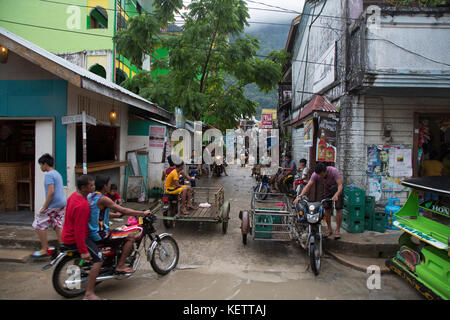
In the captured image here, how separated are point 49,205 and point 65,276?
5.61 ft

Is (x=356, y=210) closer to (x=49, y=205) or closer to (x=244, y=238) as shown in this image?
(x=244, y=238)

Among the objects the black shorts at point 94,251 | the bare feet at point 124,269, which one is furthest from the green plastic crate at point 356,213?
the black shorts at point 94,251

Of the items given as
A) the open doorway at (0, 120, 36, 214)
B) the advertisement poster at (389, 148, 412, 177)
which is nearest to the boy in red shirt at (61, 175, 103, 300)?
the open doorway at (0, 120, 36, 214)

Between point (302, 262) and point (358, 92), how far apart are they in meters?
4.54

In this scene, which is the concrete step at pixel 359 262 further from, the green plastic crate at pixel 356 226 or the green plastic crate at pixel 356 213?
the green plastic crate at pixel 356 213

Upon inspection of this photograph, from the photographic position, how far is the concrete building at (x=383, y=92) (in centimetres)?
648

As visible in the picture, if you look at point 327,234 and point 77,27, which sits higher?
point 77,27

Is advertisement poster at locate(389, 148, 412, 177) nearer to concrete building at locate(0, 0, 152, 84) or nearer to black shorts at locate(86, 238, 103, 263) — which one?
black shorts at locate(86, 238, 103, 263)

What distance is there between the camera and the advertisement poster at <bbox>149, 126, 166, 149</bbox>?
10.2 m

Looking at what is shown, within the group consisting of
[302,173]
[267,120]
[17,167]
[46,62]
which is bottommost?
[302,173]

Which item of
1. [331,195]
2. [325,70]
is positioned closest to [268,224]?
[331,195]

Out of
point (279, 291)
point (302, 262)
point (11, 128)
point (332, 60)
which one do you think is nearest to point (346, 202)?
point (302, 262)

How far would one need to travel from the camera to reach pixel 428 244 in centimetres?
404
